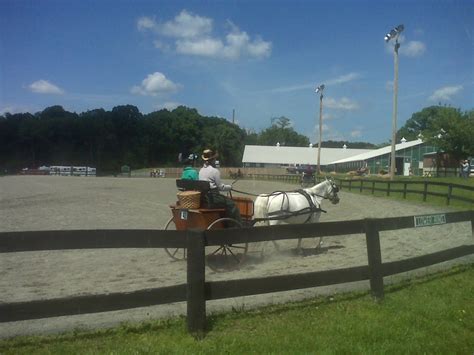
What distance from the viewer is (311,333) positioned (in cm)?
521

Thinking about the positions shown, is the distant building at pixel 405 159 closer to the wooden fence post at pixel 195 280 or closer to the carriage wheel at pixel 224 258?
the carriage wheel at pixel 224 258

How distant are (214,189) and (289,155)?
305ft

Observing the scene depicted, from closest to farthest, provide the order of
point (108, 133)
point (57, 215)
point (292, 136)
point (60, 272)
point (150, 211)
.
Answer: point (60, 272) → point (57, 215) → point (150, 211) → point (108, 133) → point (292, 136)

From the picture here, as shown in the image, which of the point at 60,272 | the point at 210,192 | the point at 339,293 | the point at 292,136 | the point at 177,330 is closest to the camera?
the point at 177,330

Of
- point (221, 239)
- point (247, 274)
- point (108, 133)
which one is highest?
point (108, 133)

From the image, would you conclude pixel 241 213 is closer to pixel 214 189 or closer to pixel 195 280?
pixel 214 189

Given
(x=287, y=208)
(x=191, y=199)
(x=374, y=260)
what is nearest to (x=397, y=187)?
(x=287, y=208)

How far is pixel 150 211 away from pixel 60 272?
10172mm

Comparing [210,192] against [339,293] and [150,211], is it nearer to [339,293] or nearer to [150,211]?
[339,293]

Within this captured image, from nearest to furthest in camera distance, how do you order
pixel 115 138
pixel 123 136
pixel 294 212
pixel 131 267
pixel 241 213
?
pixel 131 267 → pixel 241 213 → pixel 294 212 → pixel 115 138 → pixel 123 136

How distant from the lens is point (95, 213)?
17.5m

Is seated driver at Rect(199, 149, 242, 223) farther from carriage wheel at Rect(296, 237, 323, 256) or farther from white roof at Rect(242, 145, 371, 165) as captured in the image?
white roof at Rect(242, 145, 371, 165)

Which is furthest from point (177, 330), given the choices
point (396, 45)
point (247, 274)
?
point (396, 45)

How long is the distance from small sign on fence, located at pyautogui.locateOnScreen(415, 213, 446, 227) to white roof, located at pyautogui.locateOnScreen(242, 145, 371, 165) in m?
90.3
